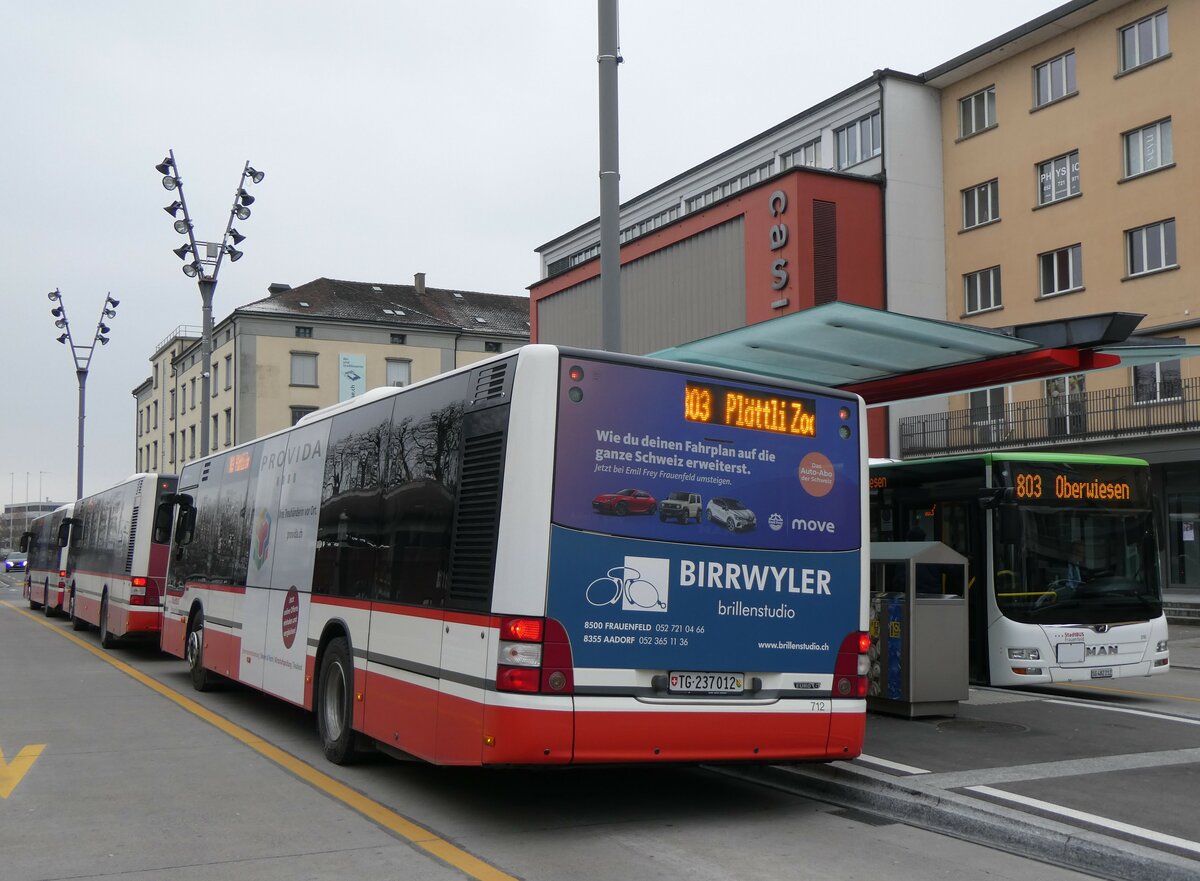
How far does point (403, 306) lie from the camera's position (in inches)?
2923

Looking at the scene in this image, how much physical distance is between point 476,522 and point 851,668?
8.83ft

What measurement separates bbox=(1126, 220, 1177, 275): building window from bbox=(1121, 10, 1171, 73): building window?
4.47 metres

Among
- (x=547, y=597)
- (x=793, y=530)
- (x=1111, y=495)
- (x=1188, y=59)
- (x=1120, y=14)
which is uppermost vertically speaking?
(x=1120, y=14)

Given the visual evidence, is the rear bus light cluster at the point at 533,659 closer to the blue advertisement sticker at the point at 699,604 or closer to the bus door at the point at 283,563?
the blue advertisement sticker at the point at 699,604

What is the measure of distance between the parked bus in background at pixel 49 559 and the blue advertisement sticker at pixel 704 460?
2296 cm

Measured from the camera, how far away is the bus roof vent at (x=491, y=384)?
7.20m

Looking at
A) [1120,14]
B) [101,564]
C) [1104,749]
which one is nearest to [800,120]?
[1120,14]

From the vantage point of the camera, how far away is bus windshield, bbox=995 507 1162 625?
45.4 feet

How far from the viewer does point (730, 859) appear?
6.50 meters

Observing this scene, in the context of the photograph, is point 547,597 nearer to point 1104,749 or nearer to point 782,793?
point 782,793

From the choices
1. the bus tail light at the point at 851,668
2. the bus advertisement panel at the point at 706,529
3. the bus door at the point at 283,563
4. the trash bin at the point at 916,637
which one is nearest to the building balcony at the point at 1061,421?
the trash bin at the point at 916,637

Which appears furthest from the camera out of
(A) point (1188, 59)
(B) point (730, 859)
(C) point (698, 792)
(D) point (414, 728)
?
(A) point (1188, 59)

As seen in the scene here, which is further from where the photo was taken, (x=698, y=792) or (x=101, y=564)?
(x=101, y=564)

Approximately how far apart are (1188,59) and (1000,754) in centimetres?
2794
